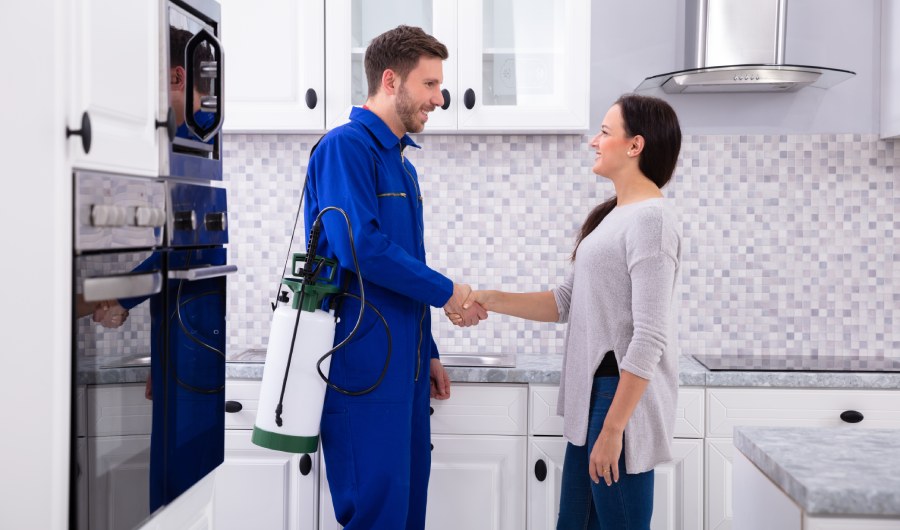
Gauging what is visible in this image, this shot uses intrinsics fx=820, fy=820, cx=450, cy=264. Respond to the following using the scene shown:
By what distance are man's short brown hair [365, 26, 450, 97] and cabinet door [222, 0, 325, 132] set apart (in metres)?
0.46

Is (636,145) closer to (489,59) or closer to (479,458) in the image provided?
(489,59)

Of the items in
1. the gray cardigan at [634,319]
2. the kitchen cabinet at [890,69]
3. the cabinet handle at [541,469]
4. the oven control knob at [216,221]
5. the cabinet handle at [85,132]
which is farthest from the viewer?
the kitchen cabinet at [890,69]

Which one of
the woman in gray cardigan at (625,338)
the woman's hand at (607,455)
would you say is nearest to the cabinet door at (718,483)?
the woman in gray cardigan at (625,338)

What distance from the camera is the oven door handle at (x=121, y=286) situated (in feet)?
3.86

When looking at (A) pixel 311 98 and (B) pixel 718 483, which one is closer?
(B) pixel 718 483

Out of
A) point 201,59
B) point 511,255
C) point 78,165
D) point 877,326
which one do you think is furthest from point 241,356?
point 877,326

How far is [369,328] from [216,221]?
47cm

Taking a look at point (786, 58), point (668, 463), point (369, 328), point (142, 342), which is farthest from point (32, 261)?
point (786, 58)

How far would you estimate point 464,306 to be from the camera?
215 centimetres

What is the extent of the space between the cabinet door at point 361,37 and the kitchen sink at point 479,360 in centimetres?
74

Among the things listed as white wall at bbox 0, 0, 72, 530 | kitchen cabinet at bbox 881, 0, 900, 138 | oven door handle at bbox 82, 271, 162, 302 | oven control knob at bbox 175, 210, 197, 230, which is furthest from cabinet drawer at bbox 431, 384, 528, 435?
kitchen cabinet at bbox 881, 0, 900, 138

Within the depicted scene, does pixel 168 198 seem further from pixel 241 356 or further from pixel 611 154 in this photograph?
pixel 241 356

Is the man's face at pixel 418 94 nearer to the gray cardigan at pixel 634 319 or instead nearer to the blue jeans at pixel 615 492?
the gray cardigan at pixel 634 319

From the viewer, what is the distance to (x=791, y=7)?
9.10 feet
